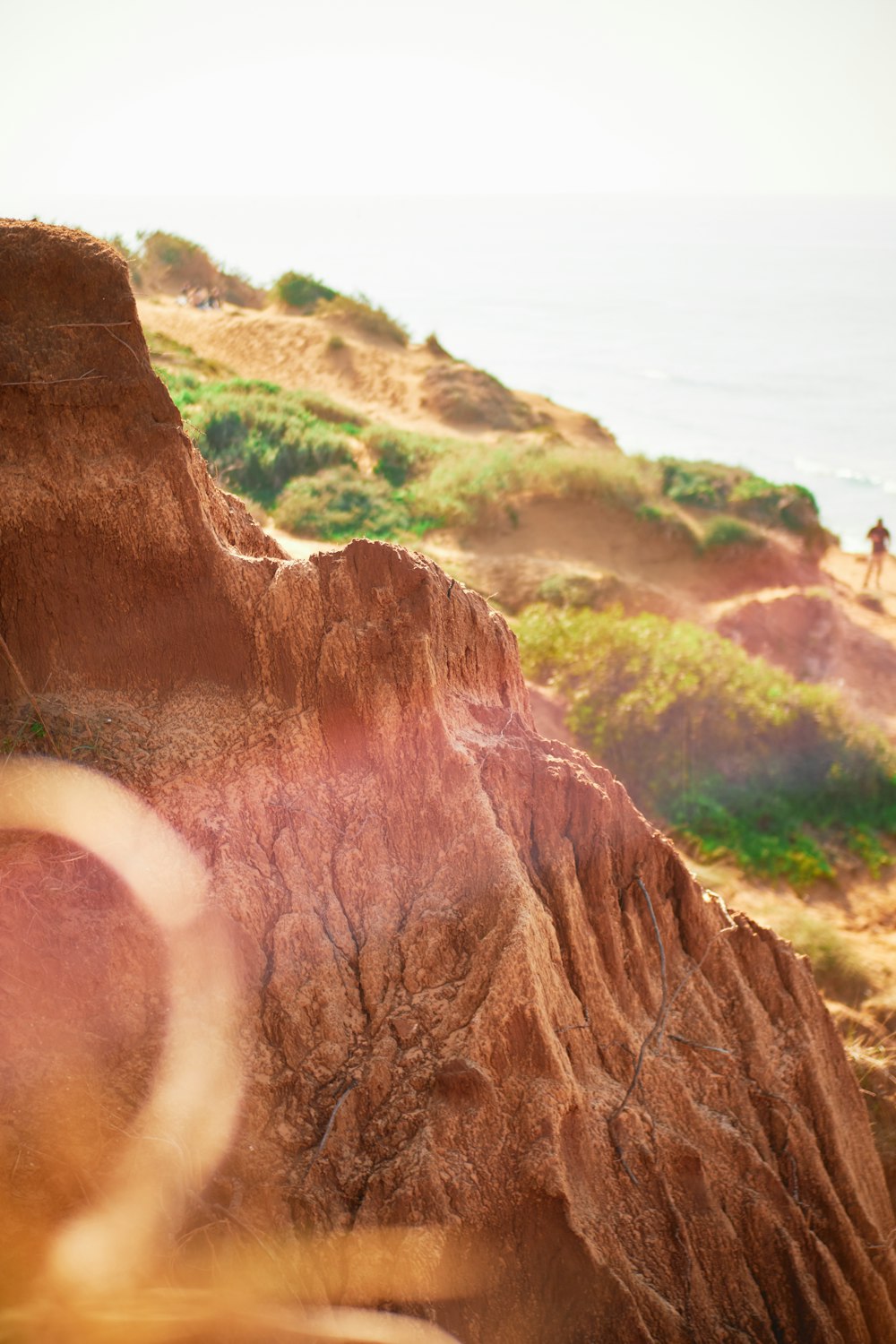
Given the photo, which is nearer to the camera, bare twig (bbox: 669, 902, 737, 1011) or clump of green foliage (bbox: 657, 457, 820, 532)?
bare twig (bbox: 669, 902, 737, 1011)

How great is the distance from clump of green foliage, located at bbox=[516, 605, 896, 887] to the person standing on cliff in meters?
8.85

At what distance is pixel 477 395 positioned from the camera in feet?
81.5

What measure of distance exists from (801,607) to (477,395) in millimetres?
12243

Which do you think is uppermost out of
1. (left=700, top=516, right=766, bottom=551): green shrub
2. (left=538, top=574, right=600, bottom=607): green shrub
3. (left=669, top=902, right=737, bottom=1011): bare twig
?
(left=700, top=516, right=766, bottom=551): green shrub

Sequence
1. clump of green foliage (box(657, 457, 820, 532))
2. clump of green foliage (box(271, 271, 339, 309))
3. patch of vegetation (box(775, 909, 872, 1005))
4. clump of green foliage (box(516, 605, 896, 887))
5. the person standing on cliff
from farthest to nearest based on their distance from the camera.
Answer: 1. clump of green foliage (box(271, 271, 339, 309))
2. clump of green foliage (box(657, 457, 820, 532))
3. the person standing on cliff
4. clump of green foliage (box(516, 605, 896, 887))
5. patch of vegetation (box(775, 909, 872, 1005))

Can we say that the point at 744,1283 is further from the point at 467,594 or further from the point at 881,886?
the point at 881,886

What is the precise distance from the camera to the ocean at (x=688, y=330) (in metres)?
46.0

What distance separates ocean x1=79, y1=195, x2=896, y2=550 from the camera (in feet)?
151

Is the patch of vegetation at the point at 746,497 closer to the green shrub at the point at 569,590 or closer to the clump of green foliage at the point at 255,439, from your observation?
the green shrub at the point at 569,590

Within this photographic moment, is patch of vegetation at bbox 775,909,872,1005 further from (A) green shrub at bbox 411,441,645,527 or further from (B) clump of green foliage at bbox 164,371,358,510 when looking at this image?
(B) clump of green foliage at bbox 164,371,358,510

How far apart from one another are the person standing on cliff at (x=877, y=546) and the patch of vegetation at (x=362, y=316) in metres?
15.7

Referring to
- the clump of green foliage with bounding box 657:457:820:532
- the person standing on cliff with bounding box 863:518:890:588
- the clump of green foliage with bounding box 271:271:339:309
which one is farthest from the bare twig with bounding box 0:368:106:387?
the clump of green foliage with bounding box 271:271:339:309

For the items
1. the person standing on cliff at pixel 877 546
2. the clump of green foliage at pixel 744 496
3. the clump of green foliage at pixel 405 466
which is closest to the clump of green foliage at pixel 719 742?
the clump of green foliage at pixel 405 466

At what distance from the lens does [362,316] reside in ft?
93.6
